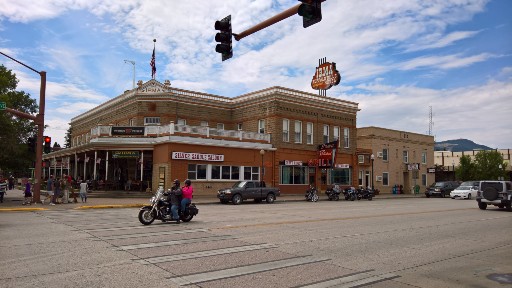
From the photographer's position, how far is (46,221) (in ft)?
51.9

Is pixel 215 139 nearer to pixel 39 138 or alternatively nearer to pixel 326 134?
pixel 39 138

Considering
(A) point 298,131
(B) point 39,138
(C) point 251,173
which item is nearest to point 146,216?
(B) point 39,138

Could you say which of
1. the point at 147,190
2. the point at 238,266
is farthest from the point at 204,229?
the point at 147,190

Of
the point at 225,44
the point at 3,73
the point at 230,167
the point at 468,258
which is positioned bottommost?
the point at 468,258

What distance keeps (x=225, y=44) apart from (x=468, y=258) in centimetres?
801

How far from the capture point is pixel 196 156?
32.5 metres

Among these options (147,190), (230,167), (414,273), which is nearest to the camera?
(414,273)

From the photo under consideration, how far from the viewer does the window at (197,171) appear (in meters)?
32.6

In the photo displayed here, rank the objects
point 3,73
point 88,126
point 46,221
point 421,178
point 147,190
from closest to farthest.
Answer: point 46,221 < point 3,73 < point 147,190 < point 88,126 < point 421,178

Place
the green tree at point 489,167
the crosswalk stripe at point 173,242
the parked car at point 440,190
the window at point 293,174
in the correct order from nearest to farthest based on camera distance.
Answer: the crosswalk stripe at point 173,242, the window at point 293,174, the parked car at point 440,190, the green tree at point 489,167

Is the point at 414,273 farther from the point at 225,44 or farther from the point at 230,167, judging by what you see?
the point at 230,167

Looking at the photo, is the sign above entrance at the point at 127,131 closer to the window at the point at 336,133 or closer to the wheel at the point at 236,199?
the wheel at the point at 236,199

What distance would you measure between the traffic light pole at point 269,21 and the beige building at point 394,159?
1491 inches

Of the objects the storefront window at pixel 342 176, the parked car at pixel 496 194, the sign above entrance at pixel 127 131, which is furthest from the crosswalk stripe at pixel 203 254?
the storefront window at pixel 342 176
